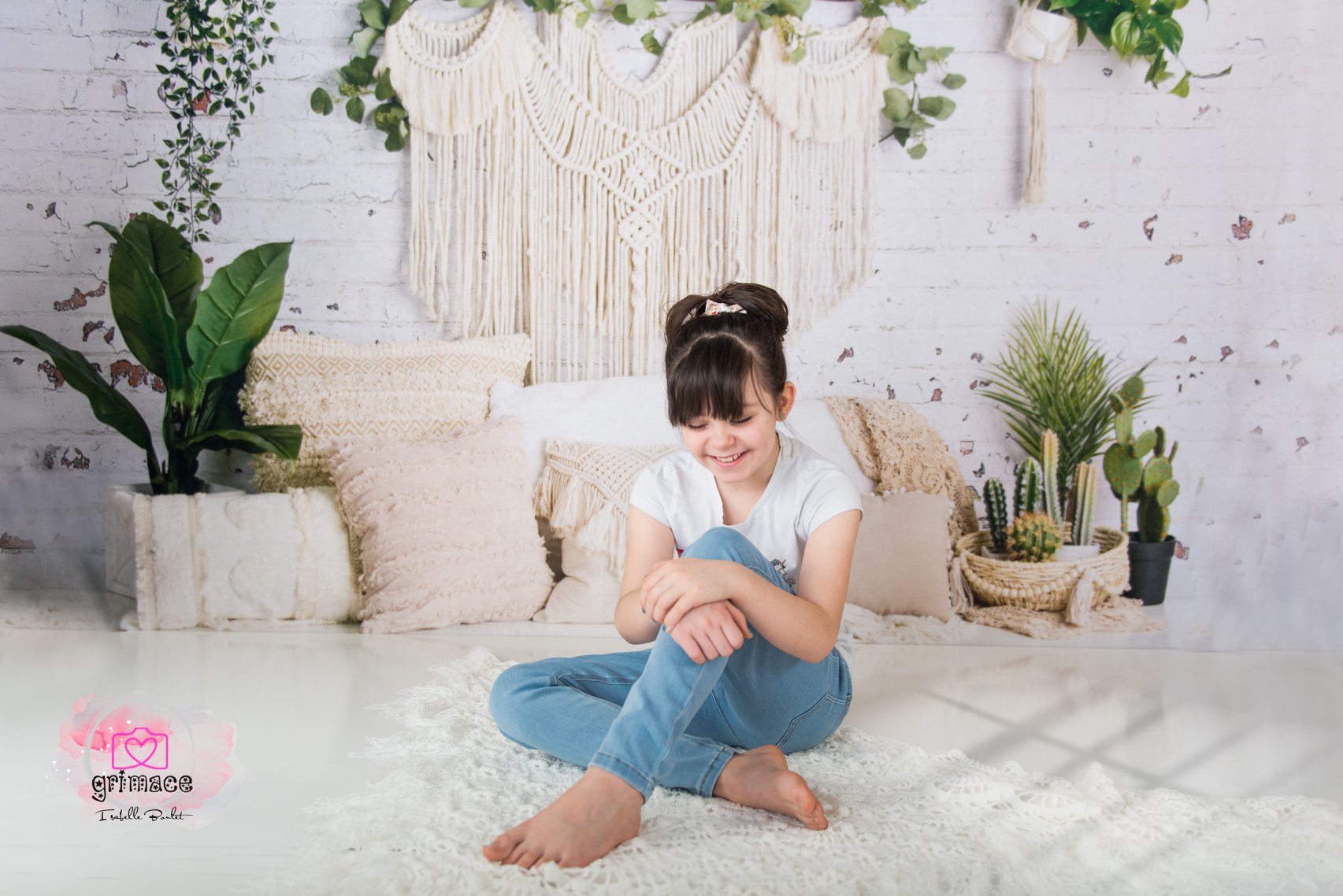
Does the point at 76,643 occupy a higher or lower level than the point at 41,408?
lower

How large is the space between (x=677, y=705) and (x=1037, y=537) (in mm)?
1478

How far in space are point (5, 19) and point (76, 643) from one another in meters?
1.58

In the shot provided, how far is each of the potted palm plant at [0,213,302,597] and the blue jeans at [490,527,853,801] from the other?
1.05 m

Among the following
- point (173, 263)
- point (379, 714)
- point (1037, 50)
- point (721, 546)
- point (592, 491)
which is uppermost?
point (1037, 50)

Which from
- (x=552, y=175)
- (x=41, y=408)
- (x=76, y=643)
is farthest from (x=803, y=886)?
(x=41, y=408)

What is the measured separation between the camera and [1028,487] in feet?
8.07

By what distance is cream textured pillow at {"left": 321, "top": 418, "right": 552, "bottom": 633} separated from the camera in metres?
2.16

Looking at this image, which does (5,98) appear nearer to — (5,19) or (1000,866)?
(5,19)

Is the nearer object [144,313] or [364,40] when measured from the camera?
[144,313]

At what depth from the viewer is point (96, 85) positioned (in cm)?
255

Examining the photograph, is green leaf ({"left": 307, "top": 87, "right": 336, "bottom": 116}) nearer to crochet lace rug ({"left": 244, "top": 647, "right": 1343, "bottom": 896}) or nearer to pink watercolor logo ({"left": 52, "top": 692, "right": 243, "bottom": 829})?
pink watercolor logo ({"left": 52, "top": 692, "right": 243, "bottom": 829})

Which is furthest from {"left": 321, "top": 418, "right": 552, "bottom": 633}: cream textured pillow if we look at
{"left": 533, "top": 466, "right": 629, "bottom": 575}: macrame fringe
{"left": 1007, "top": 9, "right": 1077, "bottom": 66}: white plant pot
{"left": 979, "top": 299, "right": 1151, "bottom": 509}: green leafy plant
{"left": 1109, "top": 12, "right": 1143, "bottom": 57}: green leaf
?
{"left": 1109, "top": 12, "right": 1143, "bottom": 57}: green leaf

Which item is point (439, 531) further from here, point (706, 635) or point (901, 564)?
point (706, 635)

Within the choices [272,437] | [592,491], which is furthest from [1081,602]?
[272,437]
